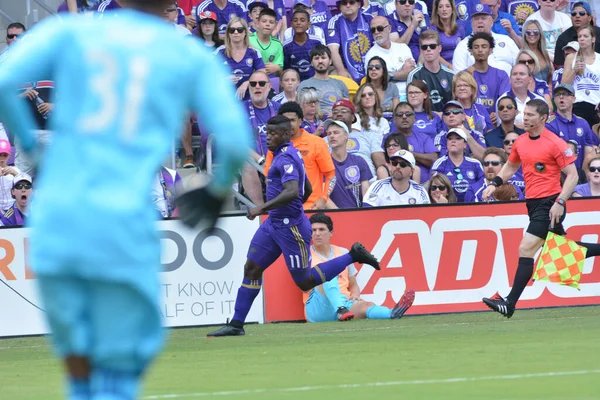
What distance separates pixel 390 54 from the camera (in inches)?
732

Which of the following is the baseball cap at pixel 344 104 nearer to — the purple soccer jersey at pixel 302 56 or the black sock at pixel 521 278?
the purple soccer jersey at pixel 302 56

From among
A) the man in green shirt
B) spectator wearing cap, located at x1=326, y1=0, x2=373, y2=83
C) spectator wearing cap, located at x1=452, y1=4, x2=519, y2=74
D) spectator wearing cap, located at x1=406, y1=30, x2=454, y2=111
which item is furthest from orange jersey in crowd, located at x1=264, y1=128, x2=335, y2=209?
spectator wearing cap, located at x1=452, y1=4, x2=519, y2=74

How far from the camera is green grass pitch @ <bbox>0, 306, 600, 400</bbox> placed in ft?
25.7

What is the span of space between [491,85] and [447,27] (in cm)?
155

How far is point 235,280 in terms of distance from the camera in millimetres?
14352

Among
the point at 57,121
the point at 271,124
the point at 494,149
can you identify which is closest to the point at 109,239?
the point at 57,121

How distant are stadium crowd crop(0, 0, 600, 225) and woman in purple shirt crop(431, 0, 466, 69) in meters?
0.02

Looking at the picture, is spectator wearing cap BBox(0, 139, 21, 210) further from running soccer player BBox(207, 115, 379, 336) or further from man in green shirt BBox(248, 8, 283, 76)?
man in green shirt BBox(248, 8, 283, 76)

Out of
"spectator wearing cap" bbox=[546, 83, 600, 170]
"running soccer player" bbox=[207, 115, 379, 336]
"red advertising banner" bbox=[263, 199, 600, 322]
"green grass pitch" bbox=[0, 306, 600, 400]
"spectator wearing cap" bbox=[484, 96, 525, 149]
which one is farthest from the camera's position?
"spectator wearing cap" bbox=[546, 83, 600, 170]

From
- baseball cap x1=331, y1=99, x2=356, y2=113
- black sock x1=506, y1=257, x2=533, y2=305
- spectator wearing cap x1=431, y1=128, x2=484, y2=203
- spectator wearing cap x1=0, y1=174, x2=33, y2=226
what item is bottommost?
black sock x1=506, y1=257, x2=533, y2=305

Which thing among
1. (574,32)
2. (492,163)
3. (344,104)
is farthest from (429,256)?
(574,32)

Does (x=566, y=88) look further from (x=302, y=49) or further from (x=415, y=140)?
(x=302, y=49)

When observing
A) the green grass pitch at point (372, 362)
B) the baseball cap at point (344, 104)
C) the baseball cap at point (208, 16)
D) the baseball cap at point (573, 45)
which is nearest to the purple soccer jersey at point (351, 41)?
the baseball cap at point (208, 16)

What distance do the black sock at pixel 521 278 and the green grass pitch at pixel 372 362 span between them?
299 mm
